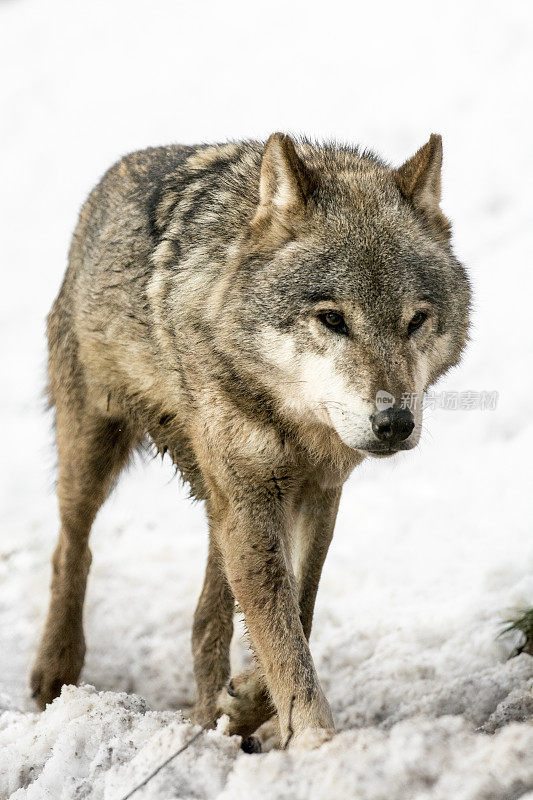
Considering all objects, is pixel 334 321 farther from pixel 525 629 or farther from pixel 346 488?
pixel 346 488

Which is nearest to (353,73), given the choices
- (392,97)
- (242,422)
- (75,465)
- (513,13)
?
(392,97)

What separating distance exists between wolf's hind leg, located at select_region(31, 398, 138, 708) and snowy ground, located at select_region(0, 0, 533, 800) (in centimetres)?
19

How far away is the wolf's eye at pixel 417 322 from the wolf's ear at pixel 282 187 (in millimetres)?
595

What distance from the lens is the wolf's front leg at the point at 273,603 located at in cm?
333

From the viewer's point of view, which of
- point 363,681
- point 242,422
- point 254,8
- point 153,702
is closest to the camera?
point 242,422

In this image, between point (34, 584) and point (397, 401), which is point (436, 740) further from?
point (34, 584)

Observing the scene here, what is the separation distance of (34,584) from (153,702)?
1.38 meters

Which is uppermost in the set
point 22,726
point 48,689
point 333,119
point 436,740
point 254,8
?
point 254,8

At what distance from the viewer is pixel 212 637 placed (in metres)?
4.75

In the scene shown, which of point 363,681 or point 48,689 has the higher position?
point 363,681

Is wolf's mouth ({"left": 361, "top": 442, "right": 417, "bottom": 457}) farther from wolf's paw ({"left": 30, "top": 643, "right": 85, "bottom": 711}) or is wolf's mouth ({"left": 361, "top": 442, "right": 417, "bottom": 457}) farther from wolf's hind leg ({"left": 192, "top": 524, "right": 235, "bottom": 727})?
wolf's paw ({"left": 30, "top": 643, "right": 85, "bottom": 711})

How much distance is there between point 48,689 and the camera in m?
4.95

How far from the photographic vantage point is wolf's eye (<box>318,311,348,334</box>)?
3.31 metres

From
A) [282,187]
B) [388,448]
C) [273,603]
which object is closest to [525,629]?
[273,603]
